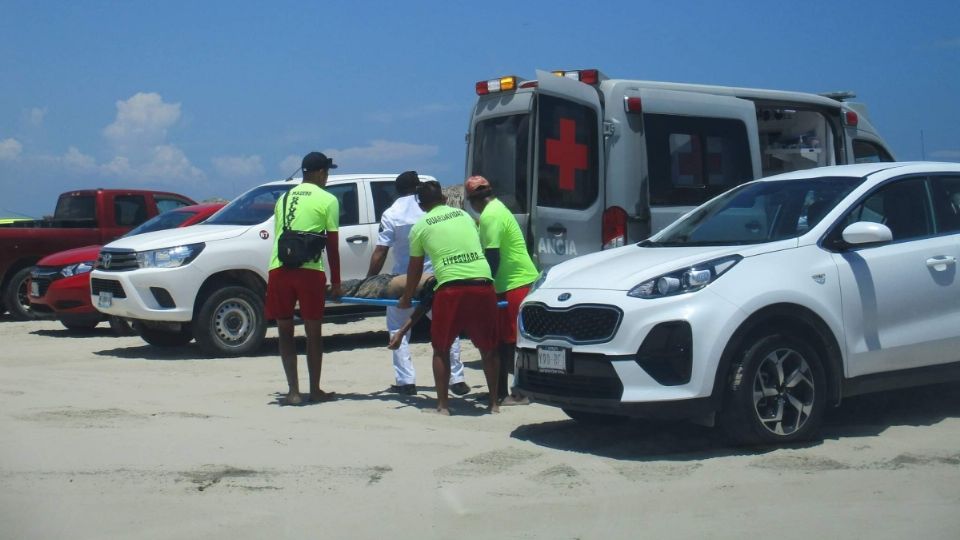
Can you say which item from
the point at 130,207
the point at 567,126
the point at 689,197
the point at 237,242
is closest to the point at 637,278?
the point at 567,126

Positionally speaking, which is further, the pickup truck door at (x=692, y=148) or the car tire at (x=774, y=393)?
the pickup truck door at (x=692, y=148)

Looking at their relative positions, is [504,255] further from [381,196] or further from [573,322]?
[381,196]

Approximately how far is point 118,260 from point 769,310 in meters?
7.61

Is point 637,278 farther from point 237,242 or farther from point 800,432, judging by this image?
point 237,242

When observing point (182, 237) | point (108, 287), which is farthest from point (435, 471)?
point (108, 287)

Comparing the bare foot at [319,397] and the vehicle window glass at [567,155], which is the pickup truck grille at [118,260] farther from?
the vehicle window glass at [567,155]

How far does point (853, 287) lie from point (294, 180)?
7548 millimetres

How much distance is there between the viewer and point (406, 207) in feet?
30.3

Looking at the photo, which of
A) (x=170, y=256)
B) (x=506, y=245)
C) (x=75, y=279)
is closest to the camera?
(x=506, y=245)

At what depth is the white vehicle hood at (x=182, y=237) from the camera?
11.7m

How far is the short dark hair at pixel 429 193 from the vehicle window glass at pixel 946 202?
3.41 meters

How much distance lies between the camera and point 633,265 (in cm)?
694

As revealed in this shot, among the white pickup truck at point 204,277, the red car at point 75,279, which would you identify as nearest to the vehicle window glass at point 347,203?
the white pickup truck at point 204,277

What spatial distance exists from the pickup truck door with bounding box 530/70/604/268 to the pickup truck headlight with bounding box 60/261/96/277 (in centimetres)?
732
